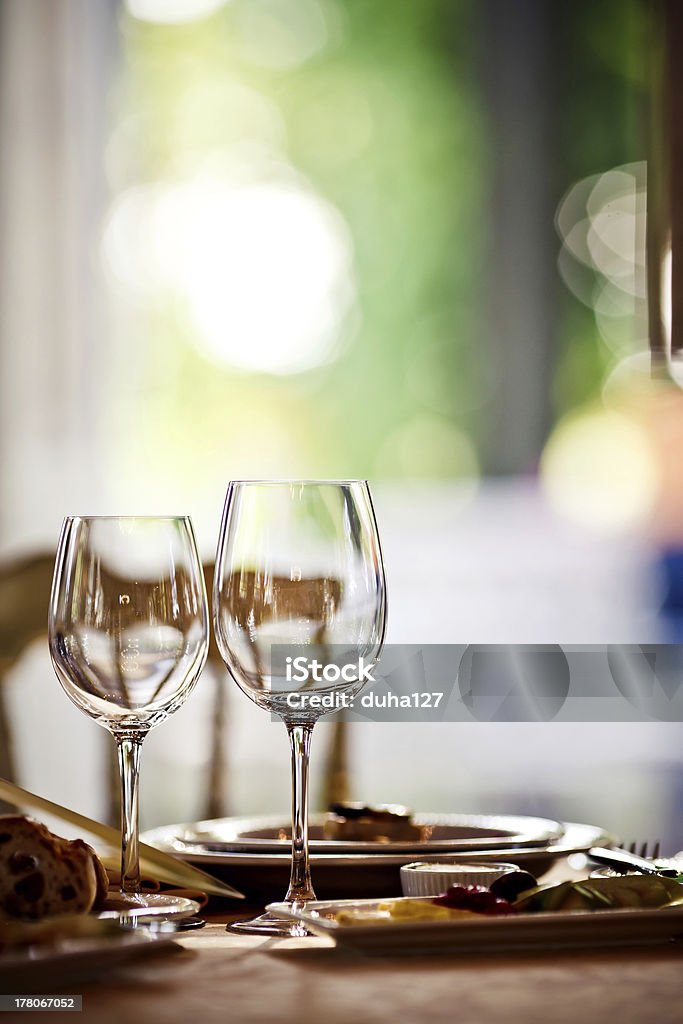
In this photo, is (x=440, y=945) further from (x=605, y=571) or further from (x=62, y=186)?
(x=62, y=186)

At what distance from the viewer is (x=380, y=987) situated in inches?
18.3

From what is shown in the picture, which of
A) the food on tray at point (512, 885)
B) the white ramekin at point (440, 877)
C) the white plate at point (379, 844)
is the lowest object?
the white plate at point (379, 844)

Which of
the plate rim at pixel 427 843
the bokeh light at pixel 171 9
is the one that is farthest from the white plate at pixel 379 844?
the bokeh light at pixel 171 9

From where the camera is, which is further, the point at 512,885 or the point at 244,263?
the point at 244,263

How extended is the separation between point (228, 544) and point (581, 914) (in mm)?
235

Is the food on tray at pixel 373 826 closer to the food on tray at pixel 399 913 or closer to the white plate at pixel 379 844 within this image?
the white plate at pixel 379 844

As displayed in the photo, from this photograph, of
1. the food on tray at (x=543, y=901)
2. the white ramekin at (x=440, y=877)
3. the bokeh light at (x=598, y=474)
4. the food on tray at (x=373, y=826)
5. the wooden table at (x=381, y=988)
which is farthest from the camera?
the bokeh light at (x=598, y=474)

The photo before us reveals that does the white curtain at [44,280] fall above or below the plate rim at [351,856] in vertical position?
above

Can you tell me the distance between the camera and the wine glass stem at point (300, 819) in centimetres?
61

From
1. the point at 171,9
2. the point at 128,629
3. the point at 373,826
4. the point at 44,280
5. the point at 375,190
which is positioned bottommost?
the point at 373,826

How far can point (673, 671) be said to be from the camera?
2689 mm

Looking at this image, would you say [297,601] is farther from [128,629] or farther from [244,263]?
[244,263]

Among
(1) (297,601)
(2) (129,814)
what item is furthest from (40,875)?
(1) (297,601)

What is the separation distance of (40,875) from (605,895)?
0.25 meters
